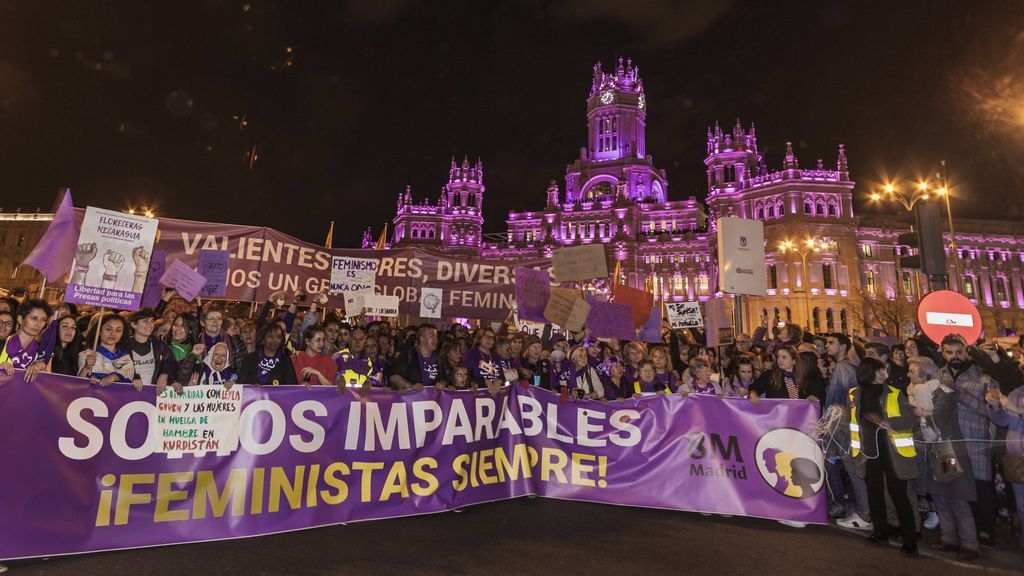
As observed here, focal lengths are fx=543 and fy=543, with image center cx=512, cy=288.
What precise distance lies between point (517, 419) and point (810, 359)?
160 inches

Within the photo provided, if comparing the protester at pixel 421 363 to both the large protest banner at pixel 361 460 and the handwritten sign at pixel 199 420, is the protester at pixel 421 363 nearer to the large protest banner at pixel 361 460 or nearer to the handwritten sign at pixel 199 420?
the large protest banner at pixel 361 460

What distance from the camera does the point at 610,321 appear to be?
1006 centimetres

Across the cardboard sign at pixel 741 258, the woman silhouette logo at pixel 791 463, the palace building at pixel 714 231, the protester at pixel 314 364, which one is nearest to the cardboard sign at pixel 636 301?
the cardboard sign at pixel 741 258

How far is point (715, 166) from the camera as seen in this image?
231ft

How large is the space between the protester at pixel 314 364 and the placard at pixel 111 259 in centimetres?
190

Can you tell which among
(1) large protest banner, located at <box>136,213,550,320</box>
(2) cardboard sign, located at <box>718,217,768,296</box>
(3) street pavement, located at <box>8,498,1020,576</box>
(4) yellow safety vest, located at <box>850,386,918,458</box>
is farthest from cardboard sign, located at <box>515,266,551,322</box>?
(4) yellow safety vest, located at <box>850,386,918,458</box>

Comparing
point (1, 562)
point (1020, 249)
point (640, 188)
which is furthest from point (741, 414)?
point (1020, 249)

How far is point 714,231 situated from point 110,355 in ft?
225

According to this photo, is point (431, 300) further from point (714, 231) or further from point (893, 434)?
point (714, 231)

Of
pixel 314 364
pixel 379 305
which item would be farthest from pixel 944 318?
pixel 314 364

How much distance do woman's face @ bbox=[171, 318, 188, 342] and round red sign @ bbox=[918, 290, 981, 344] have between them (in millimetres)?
9969

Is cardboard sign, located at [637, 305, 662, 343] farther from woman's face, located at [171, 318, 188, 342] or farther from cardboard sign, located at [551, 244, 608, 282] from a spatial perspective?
woman's face, located at [171, 318, 188, 342]

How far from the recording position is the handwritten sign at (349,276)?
957 cm

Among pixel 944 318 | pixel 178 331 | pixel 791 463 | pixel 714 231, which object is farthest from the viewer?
pixel 714 231
